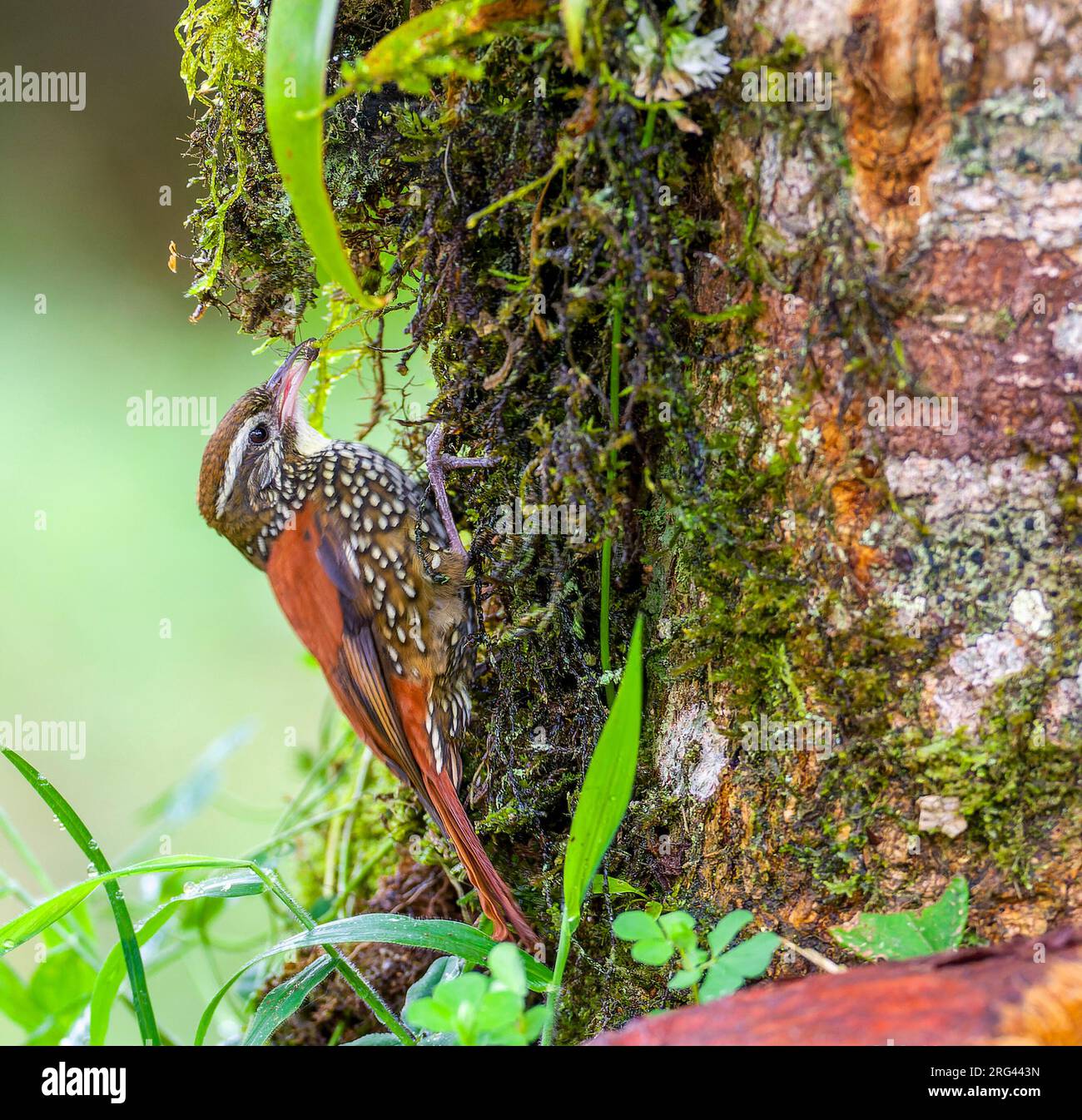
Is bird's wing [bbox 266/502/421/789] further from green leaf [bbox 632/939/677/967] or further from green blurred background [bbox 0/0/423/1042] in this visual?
green blurred background [bbox 0/0/423/1042]

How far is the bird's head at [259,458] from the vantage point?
224cm

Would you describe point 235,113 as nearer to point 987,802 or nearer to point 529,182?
point 529,182

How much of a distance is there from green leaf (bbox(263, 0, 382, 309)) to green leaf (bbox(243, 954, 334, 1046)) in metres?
1.16

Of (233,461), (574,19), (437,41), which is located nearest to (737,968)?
(574,19)

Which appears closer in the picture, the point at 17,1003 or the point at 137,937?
the point at 137,937

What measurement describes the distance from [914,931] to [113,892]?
1.14 metres

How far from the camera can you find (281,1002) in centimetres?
152

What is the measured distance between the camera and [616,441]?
4.61ft

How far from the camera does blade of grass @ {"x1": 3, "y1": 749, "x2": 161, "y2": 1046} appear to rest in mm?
1378

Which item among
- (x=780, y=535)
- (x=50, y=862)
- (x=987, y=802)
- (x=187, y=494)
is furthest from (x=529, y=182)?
(x=50, y=862)

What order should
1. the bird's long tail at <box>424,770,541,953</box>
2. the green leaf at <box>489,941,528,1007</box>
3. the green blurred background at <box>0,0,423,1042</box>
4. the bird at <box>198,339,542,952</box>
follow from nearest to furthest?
1. the green leaf at <box>489,941,528,1007</box>
2. the bird's long tail at <box>424,770,541,953</box>
3. the bird at <box>198,339,542,952</box>
4. the green blurred background at <box>0,0,423,1042</box>

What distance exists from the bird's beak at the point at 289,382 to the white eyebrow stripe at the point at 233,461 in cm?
6

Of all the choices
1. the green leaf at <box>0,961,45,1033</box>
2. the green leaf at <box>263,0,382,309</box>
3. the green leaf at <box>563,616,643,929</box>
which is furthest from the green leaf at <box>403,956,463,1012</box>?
the green leaf at <box>263,0,382,309</box>

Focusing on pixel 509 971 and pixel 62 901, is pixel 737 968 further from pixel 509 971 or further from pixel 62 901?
pixel 62 901
